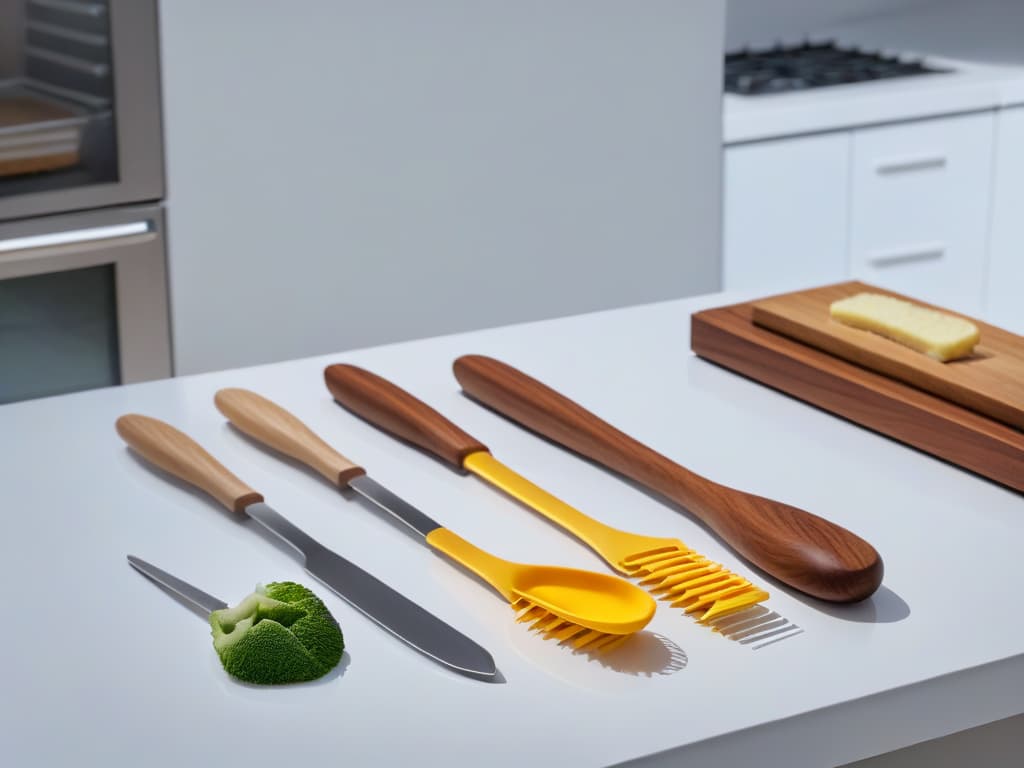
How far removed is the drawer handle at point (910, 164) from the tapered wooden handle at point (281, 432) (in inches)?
80.0

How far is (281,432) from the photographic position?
92 cm

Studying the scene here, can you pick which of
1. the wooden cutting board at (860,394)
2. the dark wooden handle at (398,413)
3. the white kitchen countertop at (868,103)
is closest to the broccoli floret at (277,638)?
the dark wooden handle at (398,413)

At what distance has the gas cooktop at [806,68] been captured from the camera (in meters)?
2.78

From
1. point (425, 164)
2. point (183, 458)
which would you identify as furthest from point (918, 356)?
point (425, 164)

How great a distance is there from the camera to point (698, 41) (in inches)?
93.0

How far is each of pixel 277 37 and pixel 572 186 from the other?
0.57 metres

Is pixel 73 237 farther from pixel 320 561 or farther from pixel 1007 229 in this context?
pixel 1007 229

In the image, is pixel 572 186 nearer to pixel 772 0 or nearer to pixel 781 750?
pixel 772 0

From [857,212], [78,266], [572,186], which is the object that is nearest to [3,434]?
[78,266]

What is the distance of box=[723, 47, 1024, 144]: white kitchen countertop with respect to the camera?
8.46 ft

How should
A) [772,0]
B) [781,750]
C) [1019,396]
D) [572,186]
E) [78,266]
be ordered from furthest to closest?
[772,0] < [572,186] < [78,266] < [1019,396] < [781,750]

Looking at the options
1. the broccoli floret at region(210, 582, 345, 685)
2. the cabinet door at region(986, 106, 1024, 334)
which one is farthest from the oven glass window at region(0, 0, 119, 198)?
the cabinet door at region(986, 106, 1024, 334)

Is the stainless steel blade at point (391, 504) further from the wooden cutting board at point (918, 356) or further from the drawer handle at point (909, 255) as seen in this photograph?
the drawer handle at point (909, 255)

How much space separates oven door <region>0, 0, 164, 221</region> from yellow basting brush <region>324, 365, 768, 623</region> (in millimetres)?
1088
